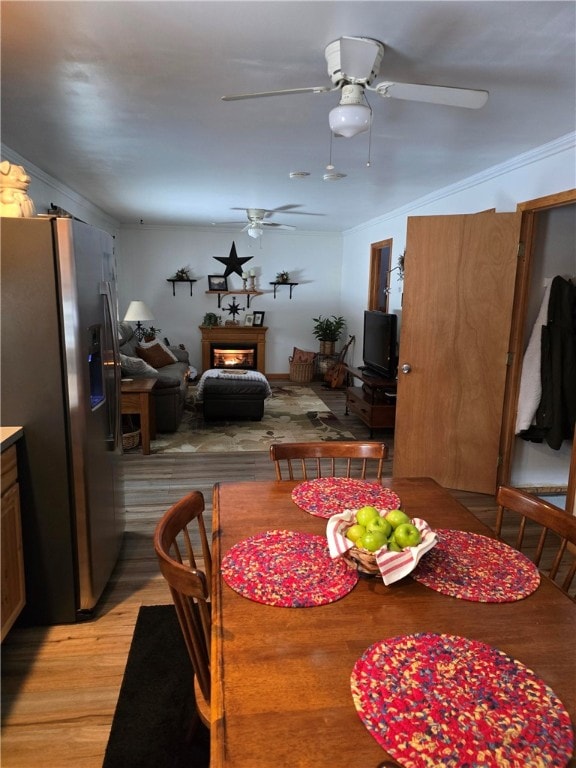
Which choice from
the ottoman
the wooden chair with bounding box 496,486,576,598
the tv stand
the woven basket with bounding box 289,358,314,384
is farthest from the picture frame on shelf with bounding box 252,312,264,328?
the wooden chair with bounding box 496,486,576,598

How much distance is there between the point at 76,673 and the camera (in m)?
2.00

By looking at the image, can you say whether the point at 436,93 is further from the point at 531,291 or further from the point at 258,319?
the point at 258,319

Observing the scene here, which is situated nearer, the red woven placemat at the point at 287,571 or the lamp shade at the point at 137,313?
the red woven placemat at the point at 287,571

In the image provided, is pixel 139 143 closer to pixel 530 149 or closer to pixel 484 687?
pixel 530 149

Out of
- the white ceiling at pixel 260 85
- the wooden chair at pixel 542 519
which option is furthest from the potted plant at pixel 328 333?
the wooden chair at pixel 542 519

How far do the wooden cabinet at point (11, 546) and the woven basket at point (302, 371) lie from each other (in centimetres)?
628

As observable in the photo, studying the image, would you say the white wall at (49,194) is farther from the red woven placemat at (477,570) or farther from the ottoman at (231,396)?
the red woven placemat at (477,570)

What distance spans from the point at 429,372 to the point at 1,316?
113 inches

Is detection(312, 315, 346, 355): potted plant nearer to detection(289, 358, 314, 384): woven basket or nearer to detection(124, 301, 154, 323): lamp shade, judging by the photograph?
detection(289, 358, 314, 384): woven basket

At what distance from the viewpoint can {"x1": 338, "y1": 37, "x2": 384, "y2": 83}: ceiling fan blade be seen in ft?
5.81

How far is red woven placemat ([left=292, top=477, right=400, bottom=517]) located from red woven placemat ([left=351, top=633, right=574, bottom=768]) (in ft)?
2.14

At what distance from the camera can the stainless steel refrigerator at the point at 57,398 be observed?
204 centimetres

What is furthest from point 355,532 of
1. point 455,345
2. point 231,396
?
point 231,396

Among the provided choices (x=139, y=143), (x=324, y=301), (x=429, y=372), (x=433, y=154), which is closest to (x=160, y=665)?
(x=429, y=372)
